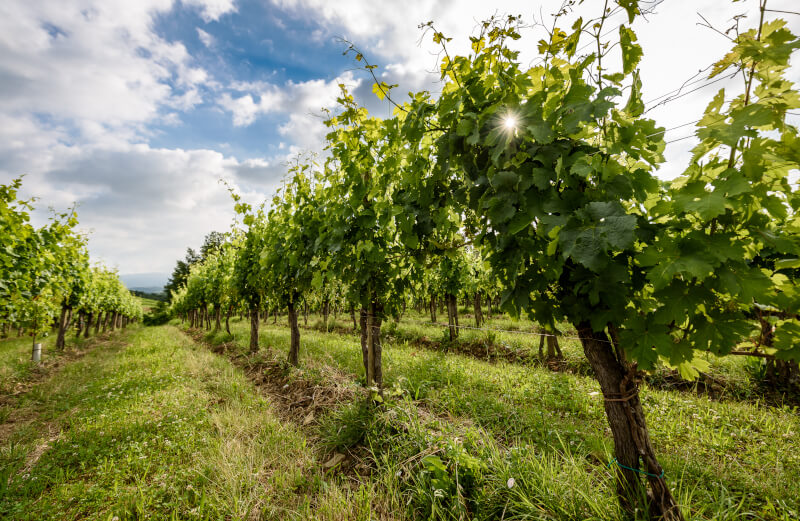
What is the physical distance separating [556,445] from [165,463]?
4.78 m

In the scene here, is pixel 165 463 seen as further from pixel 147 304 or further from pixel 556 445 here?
pixel 147 304

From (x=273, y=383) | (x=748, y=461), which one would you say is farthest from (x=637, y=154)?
(x=273, y=383)

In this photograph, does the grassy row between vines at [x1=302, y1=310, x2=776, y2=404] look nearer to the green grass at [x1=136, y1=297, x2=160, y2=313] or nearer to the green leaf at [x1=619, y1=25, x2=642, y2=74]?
the green leaf at [x1=619, y1=25, x2=642, y2=74]

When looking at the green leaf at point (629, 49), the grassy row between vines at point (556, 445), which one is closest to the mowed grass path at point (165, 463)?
the grassy row between vines at point (556, 445)

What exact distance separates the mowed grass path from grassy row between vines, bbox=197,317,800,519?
63cm

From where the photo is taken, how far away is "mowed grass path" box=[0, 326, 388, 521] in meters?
2.87

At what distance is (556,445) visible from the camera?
407 cm

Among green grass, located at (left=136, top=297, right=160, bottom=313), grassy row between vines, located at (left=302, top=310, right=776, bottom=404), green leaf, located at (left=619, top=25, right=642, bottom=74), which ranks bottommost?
green grass, located at (left=136, top=297, right=160, bottom=313)

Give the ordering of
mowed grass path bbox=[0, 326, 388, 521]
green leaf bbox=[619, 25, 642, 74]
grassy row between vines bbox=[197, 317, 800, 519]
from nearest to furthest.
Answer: green leaf bbox=[619, 25, 642, 74], grassy row between vines bbox=[197, 317, 800, 519], mowed grass path bbox=[0, 326, 388, 521]

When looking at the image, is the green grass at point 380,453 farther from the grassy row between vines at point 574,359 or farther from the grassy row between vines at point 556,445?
the grassy row between vines at point 574,359

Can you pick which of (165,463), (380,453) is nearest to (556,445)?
(380,453)

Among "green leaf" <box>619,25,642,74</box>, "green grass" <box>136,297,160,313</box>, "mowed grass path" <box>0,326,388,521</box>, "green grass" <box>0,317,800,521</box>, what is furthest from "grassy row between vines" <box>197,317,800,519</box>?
"green grass" <box>136,297,160,313</box>

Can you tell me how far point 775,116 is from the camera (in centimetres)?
145

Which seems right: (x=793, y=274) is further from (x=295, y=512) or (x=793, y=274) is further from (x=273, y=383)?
(x=273, y=383)
